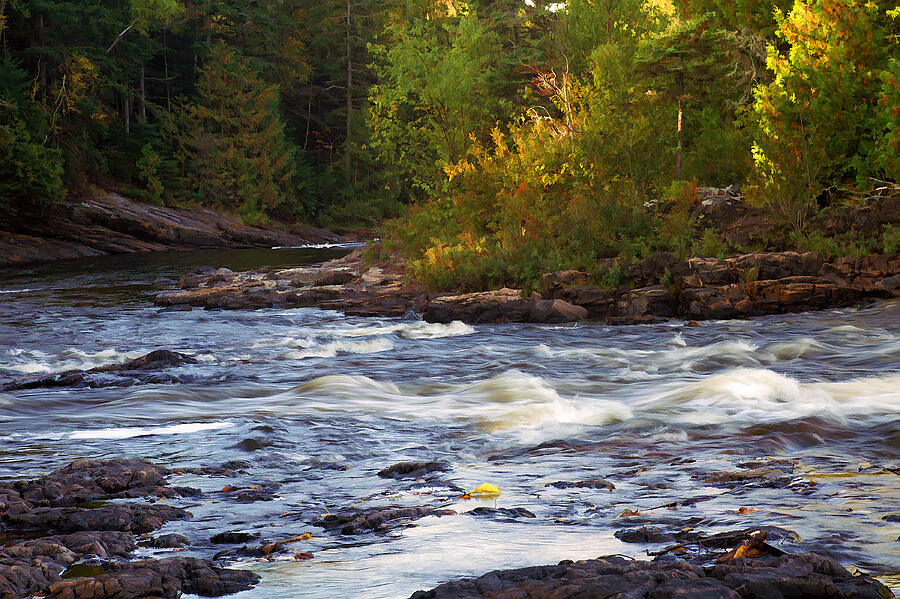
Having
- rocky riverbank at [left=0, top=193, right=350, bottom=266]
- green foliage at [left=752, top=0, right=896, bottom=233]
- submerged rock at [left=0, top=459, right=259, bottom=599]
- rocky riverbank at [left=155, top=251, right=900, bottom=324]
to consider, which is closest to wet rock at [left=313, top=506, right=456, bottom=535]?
submerged rock at [left=0, top=459, right=259, bottom=599]

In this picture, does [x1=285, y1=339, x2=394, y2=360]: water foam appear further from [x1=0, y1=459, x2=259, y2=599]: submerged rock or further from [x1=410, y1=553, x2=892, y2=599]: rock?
[x1=410, y1=553, x2=892, y2=599]: rock

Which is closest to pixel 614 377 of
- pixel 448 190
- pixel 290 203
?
pixel 448 190

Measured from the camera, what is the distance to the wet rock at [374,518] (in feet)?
19.7

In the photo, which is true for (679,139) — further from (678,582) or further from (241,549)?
(678,582)

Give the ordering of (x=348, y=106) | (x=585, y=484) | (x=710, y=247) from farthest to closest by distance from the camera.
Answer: (x=348, y=106)
(x=710, y=247)
(x=585, y=484)

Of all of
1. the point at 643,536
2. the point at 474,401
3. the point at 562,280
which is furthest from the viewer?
the point at 562,280

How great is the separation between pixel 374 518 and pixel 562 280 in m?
15.4

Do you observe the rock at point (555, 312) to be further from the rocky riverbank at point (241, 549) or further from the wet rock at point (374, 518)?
the wet rock at point (374, 518)

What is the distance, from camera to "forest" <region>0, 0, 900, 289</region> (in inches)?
898

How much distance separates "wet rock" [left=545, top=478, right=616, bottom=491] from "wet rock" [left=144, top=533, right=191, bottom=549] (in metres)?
2.77

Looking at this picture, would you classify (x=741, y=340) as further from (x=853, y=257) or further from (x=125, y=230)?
(x=125, y=230)

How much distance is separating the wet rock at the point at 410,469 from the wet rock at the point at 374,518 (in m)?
1.04

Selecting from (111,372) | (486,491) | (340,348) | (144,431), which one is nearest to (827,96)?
(340,348)

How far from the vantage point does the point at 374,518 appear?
6121 mm
